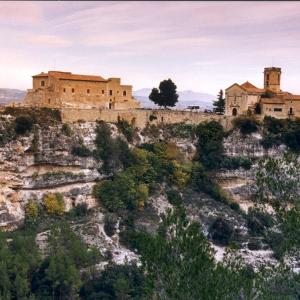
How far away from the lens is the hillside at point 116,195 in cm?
2653

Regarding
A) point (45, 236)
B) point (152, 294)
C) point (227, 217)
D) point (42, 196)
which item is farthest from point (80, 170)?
point (152, 294)

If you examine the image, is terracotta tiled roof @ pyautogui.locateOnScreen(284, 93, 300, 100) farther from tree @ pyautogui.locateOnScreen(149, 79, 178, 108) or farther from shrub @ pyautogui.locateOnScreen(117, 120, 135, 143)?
shrub @ pyautogui.locateOnScreen(117, 120, 135, 143)

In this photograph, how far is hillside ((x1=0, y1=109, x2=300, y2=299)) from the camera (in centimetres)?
2653

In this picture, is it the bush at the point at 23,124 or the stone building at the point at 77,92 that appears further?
the stone building at the point at 77,92

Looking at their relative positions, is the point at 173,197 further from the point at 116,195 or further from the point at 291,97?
the point at 291,97

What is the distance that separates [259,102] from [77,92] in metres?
9.50

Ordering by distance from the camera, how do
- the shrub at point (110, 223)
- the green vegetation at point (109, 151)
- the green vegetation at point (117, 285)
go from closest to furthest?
the green vegetation at point (117, 285), the shrub at point (110, 223), the green vegetation at point (109, 151)

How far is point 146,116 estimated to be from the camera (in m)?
38.3

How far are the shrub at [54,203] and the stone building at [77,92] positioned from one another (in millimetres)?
5122

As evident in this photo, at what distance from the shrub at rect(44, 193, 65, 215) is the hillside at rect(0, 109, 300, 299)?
0.16 feet

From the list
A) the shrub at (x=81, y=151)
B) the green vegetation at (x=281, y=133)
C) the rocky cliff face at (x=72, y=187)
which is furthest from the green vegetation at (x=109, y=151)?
the green vegetation at (x=281, y=133)

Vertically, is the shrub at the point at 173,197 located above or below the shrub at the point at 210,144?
→ below

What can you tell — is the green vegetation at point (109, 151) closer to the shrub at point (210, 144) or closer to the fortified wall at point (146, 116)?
the fortified wall at point (146, 116)

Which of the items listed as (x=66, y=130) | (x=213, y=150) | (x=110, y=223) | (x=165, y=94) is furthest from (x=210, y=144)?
(x=110, y=223)
